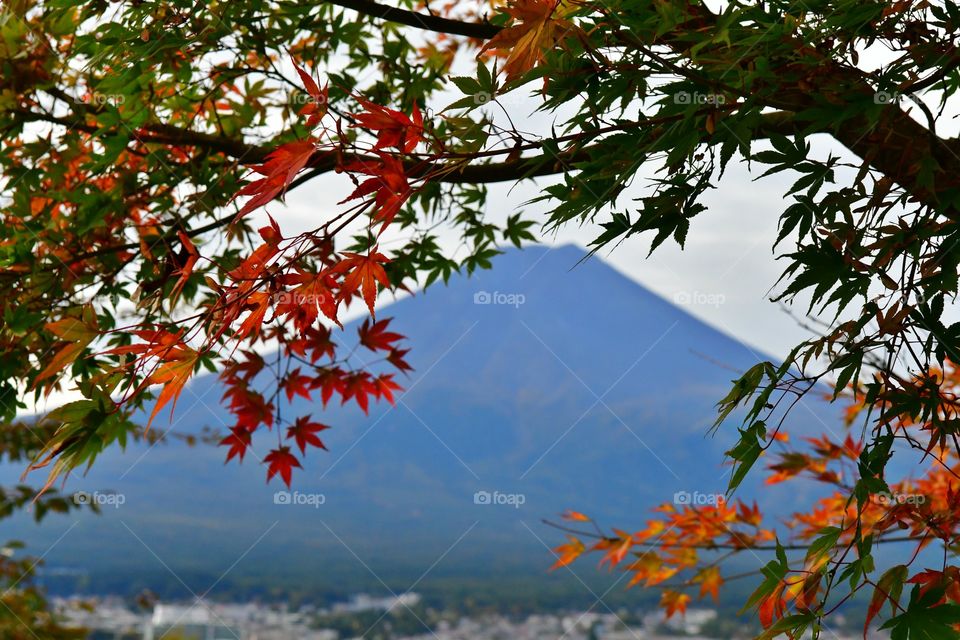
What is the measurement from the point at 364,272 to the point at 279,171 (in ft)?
0.54

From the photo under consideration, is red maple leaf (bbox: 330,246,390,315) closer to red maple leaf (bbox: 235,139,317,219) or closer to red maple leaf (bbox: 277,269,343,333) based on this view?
red maple leaf (bbox: 277,269,343,333)

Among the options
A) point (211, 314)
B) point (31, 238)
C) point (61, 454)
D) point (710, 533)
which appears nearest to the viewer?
point (211, 314)

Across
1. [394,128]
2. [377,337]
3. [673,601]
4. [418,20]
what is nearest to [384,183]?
[394,128]

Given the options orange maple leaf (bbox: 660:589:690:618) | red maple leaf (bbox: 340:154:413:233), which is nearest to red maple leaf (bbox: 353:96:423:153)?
red maple leaf (bbox: 340:154:413:233)

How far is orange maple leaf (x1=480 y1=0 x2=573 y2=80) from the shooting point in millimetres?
846

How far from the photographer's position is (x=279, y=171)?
79cm

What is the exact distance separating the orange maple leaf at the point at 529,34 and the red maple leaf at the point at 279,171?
0.23m

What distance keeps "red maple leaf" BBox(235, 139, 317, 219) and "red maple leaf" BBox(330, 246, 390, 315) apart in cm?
14

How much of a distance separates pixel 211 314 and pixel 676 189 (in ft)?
1.81

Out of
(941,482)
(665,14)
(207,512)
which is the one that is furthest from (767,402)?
(207,512)

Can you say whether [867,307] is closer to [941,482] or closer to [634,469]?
[941,482]

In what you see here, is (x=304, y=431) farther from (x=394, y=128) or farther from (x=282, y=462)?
(x=394, y=128)

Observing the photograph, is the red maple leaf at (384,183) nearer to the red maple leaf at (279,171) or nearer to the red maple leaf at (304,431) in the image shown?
the red maple leaf at (279,171)

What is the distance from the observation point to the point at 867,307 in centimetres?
102
